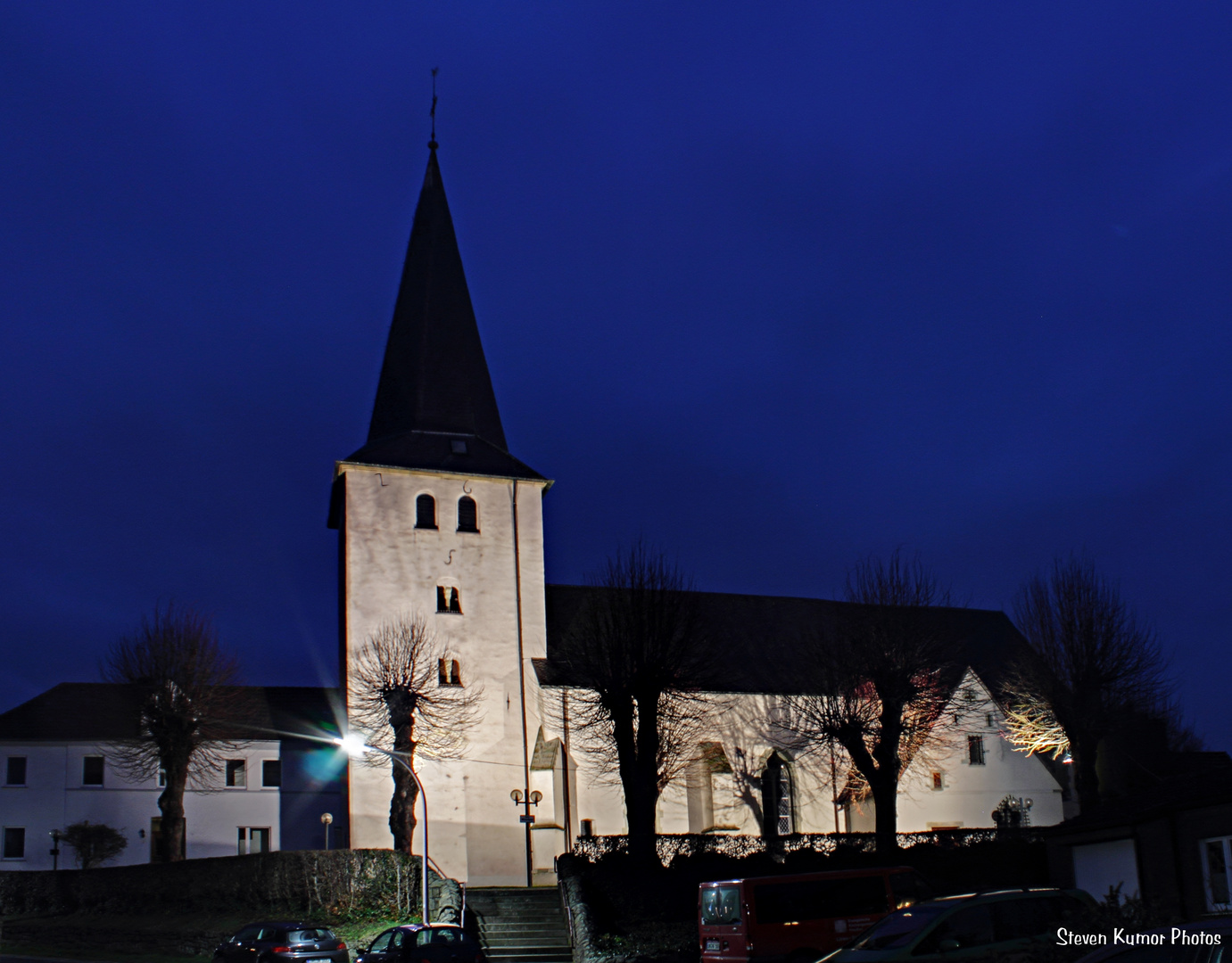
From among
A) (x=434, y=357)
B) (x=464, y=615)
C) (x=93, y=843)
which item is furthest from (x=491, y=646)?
(x=93, y=843)

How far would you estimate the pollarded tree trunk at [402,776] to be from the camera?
121ft

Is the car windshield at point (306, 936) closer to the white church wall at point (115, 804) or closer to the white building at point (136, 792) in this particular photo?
the white building at point (136, 792)

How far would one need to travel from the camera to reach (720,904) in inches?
877

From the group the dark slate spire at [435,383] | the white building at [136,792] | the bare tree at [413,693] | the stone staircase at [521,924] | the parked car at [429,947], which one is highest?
the dark slate spire at [435,383]

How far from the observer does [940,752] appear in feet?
158

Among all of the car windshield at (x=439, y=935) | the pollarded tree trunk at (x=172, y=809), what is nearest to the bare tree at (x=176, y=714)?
the pollarded tree trunk at (x=172, y=809)

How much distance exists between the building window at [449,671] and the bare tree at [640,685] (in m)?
4.10

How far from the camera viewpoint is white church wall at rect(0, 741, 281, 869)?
47.8 meters

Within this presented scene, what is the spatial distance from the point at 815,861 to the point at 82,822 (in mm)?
31015

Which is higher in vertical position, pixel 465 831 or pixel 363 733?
pixel 363 733

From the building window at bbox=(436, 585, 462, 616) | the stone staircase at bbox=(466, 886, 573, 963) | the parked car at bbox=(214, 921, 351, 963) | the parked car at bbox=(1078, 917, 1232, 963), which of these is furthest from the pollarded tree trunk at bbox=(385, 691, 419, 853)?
the parked car at bbox=(1078, 917, 1232, 963)

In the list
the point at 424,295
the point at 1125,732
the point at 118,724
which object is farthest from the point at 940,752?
the point at 118,724

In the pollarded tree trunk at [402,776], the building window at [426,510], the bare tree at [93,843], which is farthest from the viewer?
the bare tree at [93,843]

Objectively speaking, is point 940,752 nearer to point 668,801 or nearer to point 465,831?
point 668,801
